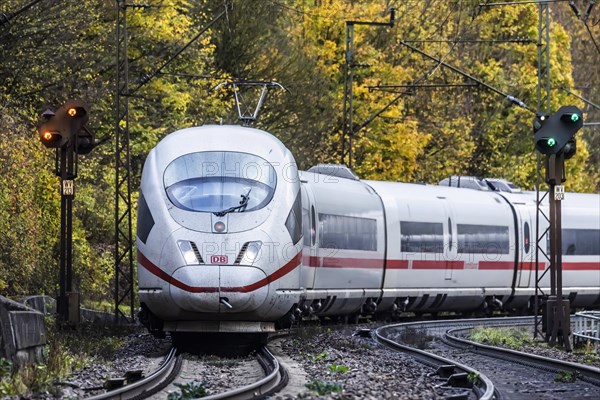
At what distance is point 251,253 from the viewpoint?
758 inches

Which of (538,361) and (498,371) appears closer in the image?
(498,371)

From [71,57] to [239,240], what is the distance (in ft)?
59.6

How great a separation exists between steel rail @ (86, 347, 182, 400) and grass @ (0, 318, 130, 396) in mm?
724

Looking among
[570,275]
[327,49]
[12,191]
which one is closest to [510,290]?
[570,275]

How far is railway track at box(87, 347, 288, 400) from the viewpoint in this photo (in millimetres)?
13242

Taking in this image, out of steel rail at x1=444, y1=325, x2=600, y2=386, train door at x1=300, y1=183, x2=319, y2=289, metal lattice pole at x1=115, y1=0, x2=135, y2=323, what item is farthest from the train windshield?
metal lattice pole at x1=115, y1=0, x2=135, y2=323

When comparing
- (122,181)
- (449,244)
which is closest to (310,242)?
(122,181)

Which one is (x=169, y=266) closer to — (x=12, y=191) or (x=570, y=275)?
(x=12, y=191)

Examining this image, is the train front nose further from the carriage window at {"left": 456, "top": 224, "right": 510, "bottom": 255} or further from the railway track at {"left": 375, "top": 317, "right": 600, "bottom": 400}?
the carriage window at {"left": 456, "top": 224, "right": 510, "bottom": 255}

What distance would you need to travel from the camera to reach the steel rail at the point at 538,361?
16078 millimetres

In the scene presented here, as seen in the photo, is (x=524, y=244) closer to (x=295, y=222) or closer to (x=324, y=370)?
(x=295, y=222)

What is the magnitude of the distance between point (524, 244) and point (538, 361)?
1948 cm

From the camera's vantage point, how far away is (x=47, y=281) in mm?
33969

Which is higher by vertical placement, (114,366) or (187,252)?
(187,252)
